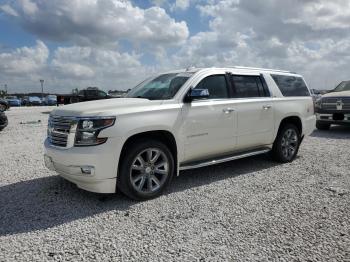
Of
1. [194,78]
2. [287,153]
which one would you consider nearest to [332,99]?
[287,153]

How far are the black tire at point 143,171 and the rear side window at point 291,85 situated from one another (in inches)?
125

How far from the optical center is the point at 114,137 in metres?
4.22

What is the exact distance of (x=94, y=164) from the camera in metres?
4.19

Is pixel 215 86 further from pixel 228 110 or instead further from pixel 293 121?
pixel 293 121

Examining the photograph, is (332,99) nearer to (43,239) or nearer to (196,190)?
(196,190)

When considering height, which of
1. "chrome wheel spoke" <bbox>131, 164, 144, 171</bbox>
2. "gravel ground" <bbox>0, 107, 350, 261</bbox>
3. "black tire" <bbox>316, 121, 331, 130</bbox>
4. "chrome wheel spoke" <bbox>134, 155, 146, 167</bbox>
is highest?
"chrome wheel spoke" <bbox>134, 155, 146, 167</bbox>

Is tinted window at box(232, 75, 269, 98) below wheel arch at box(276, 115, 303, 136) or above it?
above

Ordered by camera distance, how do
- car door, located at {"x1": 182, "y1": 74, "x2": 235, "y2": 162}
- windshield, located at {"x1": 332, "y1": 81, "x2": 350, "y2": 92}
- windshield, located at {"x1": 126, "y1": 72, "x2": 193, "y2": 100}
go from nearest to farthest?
car door, located at {"x1": 182, "y1": 74, "x2": 235, "y2": 162} → windshield, located at {"x1": 126, "y1": 72, "x2": 193, "y2": 100} → windshield, located at {"x1": 332, "y1": 81, "x2": 350, "y2": 92}

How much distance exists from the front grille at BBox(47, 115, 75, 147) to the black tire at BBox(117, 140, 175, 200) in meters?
0.79

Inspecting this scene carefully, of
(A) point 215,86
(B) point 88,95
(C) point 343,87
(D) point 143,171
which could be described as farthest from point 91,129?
(B) point 88,95

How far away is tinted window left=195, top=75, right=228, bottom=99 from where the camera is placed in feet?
17.7

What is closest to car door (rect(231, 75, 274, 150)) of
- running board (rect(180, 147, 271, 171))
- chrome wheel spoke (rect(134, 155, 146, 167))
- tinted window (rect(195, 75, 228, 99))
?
running board (rect(180, 147, 271, 171))

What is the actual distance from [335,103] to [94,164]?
9.71m

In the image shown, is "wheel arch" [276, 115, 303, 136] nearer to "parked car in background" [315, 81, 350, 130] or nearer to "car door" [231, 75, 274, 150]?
"car door" [231, 75, 274, 150]
